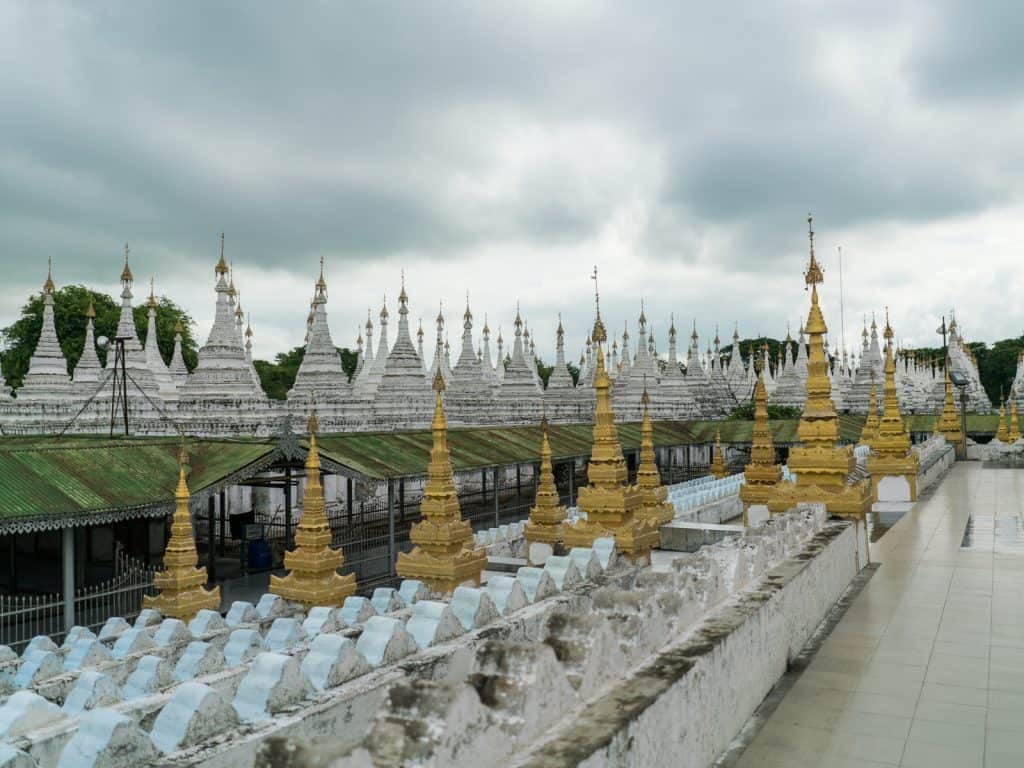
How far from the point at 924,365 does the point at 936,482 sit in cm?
6873

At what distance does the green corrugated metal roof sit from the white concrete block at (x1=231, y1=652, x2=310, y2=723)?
915cm

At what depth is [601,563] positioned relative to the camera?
9.77m

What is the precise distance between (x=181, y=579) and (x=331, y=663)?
9388 millimetres

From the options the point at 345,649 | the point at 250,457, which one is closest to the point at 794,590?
the point at 345,649

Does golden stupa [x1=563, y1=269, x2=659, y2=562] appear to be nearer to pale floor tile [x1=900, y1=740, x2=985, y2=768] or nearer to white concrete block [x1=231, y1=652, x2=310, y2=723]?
pale floor tile [x1=900, y1=740, x2=985, y2=768]

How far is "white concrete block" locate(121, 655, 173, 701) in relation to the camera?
6508 millimetres

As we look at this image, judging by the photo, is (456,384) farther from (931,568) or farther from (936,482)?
(931,568)

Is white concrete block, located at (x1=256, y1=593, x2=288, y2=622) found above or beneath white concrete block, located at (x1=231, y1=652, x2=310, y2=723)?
beneath

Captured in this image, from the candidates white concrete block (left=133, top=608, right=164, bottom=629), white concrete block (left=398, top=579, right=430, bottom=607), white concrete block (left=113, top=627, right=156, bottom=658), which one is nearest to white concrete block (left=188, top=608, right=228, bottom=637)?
white concrete block (left=113, top=627, right=156, bottom=658)

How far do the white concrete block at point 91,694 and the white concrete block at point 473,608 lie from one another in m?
2.81

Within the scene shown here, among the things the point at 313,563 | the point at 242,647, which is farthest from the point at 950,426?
the point at 242,647

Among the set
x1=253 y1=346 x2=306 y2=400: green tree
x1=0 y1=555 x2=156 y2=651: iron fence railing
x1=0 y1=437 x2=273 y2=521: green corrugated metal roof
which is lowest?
x1=0 y1=555 x2=156 y2=651: iron fence railing

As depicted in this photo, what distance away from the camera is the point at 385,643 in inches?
228

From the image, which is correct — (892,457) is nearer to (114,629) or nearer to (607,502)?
(607,502)
